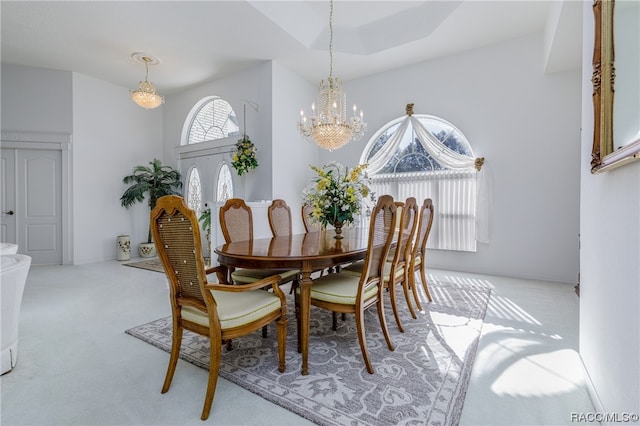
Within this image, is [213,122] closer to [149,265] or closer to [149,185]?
[149,185]

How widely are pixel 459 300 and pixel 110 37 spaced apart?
18.8 feet

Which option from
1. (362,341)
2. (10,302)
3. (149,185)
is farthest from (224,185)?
(362,341)

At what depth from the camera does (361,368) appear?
184 centimetres

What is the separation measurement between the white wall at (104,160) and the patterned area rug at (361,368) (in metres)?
4.18

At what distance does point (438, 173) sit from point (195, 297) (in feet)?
13.5

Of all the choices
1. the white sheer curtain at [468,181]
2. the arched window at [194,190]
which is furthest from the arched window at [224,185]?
the white sheer curtain at [468,181]

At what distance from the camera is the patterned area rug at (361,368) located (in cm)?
147

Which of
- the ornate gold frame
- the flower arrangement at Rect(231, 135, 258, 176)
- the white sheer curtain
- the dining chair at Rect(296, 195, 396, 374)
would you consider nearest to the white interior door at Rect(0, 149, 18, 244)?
the flower arrangement at Rect(231, 135, 258, 176)

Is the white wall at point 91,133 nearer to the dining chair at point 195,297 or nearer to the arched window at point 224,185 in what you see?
the arched window at point 224,185

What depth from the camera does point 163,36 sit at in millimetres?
4098

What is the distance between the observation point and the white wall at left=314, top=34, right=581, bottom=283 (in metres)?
3.85

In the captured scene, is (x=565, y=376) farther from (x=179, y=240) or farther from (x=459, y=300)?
(x=179, y=240)

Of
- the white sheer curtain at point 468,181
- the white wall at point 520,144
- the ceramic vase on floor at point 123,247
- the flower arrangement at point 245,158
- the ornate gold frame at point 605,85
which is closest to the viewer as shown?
the ornate gold frame at point 605,85

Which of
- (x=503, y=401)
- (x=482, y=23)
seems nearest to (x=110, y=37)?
(x=482, y=23)
